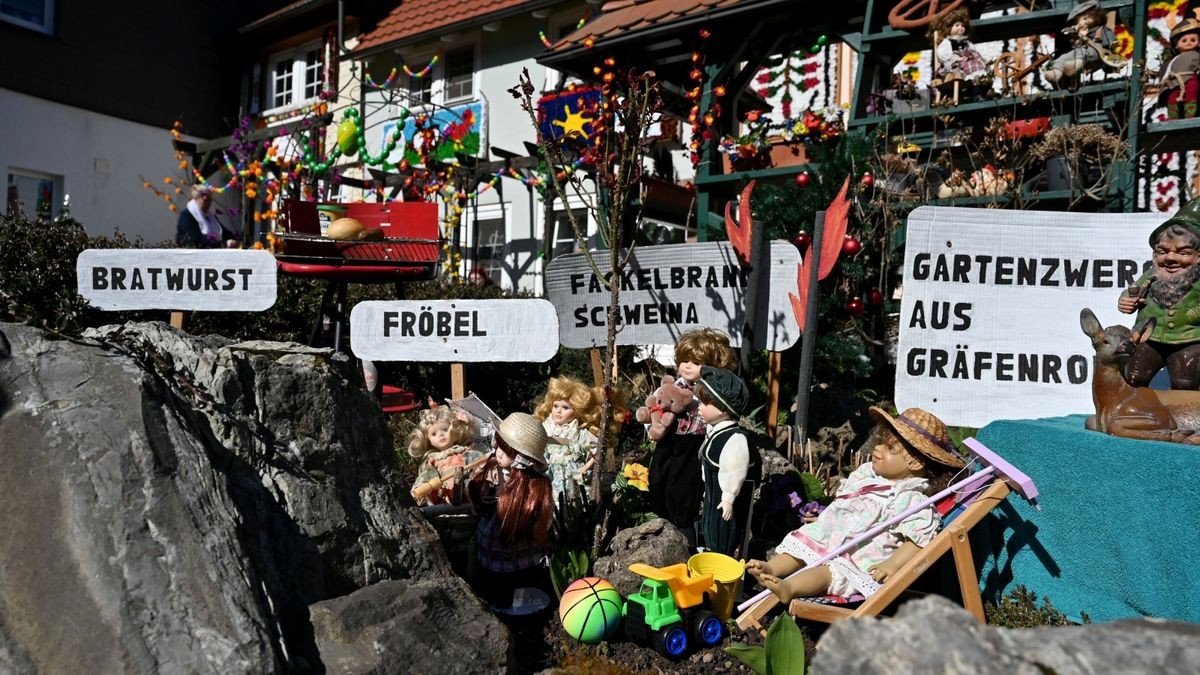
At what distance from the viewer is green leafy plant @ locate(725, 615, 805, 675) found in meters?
2.57

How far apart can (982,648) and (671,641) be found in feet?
5.57

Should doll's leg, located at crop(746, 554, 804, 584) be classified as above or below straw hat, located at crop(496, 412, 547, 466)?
below

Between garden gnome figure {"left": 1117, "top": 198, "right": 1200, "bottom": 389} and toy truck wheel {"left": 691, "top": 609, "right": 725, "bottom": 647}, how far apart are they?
5.66ft

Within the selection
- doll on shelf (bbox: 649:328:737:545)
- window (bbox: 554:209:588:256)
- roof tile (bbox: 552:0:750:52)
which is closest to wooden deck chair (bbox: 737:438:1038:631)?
doll on shelf (bbox: 649:328:737:545)

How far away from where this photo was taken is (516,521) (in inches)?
131

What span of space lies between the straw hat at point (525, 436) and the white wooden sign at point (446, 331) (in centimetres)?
154

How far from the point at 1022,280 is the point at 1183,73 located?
13.5 ft

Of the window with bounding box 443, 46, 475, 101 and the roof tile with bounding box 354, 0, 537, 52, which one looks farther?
the window with bounding box 443, 46, 475, 101

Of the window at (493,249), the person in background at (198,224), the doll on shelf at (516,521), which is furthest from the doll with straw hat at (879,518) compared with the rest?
the window at (493,249)

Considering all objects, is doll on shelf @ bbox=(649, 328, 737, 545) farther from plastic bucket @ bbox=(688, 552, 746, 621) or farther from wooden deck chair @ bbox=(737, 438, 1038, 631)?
wooden deck chair @ bbox=(737, 438, 1038, 631)

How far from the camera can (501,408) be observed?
6.77m

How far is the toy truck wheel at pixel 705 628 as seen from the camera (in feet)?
9.81

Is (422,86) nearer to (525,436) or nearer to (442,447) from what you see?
(442,447)

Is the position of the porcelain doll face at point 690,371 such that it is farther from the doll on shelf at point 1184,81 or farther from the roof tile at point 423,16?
the roof tile at point 423,16
